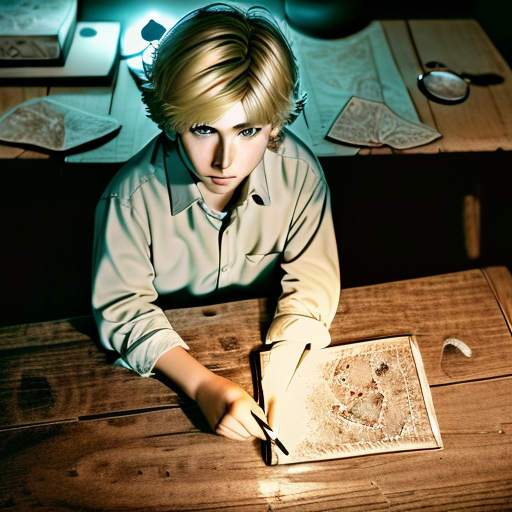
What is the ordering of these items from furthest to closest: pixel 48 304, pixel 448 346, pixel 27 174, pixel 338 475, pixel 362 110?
1. pixel 27 174
2. pixel 48 304
3. pixel 362 110
4. pixel 448 346
5. pixel 338 475

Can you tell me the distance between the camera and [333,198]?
1.79 metres

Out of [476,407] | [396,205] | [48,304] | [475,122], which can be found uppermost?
[475,122]

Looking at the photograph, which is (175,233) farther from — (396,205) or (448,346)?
(396,205)

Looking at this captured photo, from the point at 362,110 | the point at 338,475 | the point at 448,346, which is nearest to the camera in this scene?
the point at 338,475

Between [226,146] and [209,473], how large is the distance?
0.55m

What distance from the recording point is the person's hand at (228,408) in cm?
84

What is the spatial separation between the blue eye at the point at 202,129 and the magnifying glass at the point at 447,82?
107cm

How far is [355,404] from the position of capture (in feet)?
2.95

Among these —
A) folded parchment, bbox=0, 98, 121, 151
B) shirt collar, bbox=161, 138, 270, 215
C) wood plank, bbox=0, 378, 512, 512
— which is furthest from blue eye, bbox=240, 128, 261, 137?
folded parchment, bbox=0, 98, 121, 151

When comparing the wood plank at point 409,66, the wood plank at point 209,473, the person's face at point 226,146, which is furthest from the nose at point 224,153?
the wood plank at point 409,66

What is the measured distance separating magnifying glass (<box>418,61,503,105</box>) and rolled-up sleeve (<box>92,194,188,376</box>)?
1090 mm

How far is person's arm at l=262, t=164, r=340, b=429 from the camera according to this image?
94cm

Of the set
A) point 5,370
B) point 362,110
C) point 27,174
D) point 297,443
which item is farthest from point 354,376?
point 27,174

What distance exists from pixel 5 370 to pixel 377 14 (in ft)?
5.79
